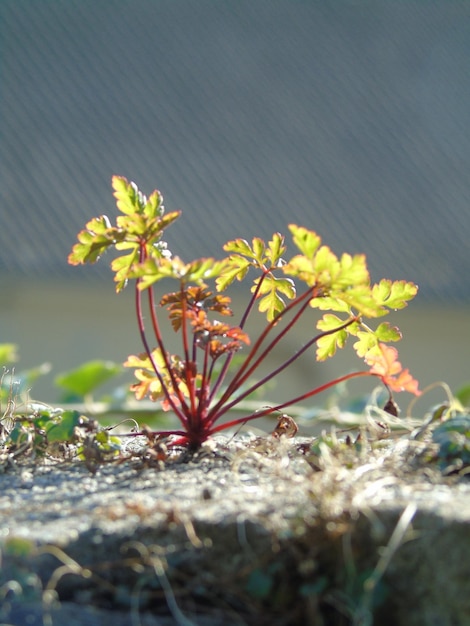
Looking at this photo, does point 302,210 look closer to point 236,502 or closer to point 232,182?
point 232,182

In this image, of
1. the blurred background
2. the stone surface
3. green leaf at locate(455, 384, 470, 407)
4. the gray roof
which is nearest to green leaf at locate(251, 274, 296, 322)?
the stone surface

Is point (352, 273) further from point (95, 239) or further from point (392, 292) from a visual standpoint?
point (95, 239)

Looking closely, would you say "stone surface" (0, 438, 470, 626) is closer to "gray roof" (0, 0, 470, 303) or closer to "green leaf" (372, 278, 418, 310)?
"green leaf" (372, 278, 418, 310)

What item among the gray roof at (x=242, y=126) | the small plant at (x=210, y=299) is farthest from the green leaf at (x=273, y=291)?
the gray roof at (x=242, y=126)

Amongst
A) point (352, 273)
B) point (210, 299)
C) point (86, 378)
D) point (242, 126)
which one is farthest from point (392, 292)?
point (242, 126)

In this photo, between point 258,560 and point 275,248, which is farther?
point 275,248
